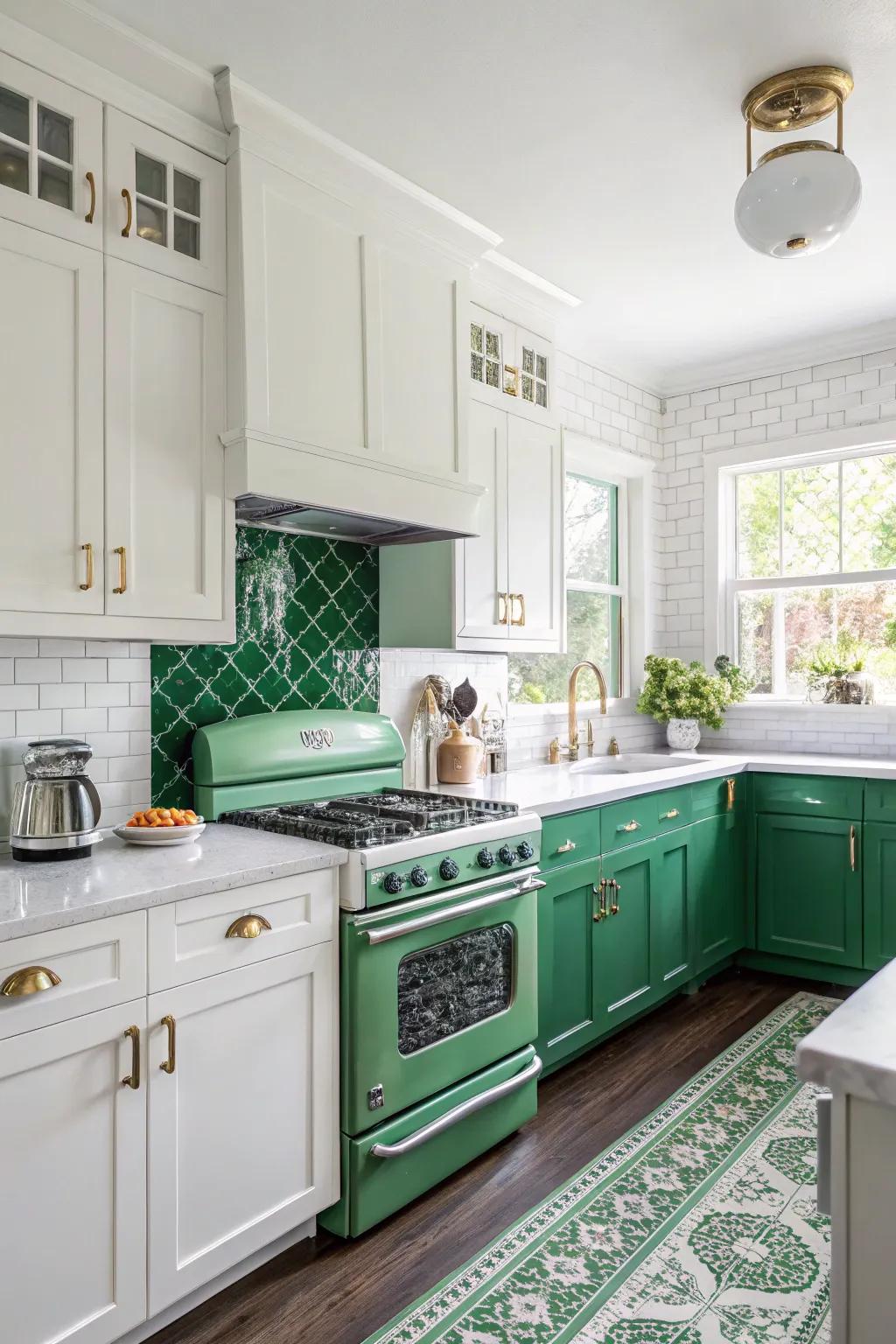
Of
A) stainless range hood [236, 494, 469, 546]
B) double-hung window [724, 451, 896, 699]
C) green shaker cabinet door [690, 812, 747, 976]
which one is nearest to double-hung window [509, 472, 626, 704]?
double-hung window [724, 451, 896, 699]

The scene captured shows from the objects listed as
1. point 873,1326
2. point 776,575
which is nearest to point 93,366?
point 873,1326

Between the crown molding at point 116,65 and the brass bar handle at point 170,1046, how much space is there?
204 cm

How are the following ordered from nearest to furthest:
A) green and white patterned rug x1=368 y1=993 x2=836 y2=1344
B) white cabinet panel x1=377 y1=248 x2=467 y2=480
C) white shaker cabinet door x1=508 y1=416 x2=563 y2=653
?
green and white patterned rug x1=368 y1=993 x2=836 y2=1344, white cabinet panel x1=377 y1=248 x2=467 y2=480, white shaker cabinet door x1=508 y1=416 x2=563 y2=653

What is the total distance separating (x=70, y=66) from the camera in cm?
203

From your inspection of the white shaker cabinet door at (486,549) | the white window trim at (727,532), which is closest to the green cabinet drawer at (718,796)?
the white window trim at (727,532)

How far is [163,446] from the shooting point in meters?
2.23

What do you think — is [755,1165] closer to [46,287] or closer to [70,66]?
[46,287]

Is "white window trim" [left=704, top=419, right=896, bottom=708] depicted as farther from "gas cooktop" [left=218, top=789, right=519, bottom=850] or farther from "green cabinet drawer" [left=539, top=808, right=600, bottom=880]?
"gas cooktop" [left=218, top=789, right=519, bottom=850]

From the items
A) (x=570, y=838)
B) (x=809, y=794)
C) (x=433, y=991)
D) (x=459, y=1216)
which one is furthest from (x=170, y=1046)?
(x=809, y=794)

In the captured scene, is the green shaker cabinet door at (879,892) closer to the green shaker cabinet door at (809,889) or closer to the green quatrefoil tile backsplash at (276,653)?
the green shaker cabinet door at (809,889)

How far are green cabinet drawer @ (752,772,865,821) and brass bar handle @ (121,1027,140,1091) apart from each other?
3.04 m

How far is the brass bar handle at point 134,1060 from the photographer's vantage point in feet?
5.78

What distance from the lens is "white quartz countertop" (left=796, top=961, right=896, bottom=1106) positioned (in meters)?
0.96

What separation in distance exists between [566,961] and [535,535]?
154 cm
